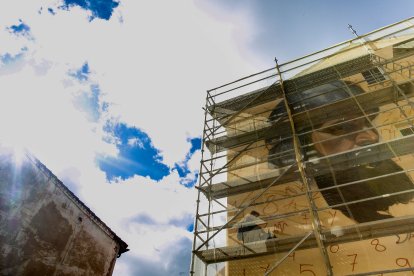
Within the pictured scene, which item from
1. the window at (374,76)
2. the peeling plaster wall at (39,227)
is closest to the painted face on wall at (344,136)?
the window at (374,76)

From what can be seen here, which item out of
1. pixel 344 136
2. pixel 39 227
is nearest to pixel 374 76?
pixel 344 136

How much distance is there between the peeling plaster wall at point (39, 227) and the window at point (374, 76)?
417 inches

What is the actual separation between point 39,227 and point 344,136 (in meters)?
9.30

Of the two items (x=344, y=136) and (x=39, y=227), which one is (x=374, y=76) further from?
(x=39, y=227)

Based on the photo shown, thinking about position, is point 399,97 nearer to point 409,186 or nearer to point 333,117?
point 333,117

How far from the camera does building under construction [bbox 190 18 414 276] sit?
4.83 m

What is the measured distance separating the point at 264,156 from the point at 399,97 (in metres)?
3.57

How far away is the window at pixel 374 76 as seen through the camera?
7.59 m

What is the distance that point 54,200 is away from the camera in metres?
8.97

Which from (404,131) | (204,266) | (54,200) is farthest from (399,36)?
(54,200)

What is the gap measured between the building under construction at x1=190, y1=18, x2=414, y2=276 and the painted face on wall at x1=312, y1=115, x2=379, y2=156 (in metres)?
0.02

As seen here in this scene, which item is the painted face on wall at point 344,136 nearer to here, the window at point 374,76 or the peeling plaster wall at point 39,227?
the window at point 374,76

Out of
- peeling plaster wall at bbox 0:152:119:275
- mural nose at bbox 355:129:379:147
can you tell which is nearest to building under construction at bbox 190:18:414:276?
mural nose at bbox 355:129:379:147

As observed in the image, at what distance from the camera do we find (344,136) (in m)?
6.45
